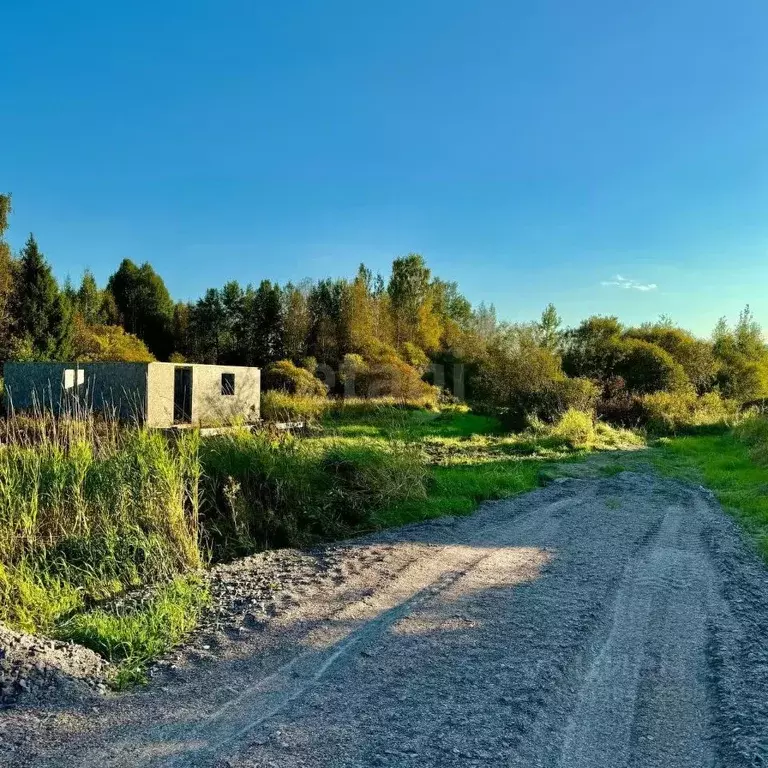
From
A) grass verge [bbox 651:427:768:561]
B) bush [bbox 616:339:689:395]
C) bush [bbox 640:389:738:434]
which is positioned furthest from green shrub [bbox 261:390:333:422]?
bush [bbox 616:339:689:395]

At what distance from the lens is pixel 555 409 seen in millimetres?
18203

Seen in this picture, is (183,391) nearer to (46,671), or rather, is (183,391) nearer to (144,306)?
(46,671)

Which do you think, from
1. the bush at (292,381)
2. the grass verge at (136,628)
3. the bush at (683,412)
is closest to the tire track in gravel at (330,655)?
the grass verge at (136,628)

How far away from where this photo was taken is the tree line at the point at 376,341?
73.6ft

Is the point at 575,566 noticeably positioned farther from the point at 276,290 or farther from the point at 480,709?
the point at 276,290

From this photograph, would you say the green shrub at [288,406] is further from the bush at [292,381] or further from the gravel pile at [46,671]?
the gravel pile at [46,671]

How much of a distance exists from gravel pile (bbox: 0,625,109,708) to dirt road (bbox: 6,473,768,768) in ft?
0.55

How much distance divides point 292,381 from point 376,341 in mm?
8734

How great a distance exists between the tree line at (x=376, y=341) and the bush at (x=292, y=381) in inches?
2.8

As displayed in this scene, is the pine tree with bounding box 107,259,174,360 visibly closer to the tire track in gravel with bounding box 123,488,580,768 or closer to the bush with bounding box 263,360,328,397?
the bush with bounding box 263,360,328,397

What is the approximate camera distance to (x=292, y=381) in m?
26.2

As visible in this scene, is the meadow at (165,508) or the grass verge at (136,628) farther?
the meadow at (165,508)

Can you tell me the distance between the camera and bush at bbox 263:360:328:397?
2594 centimetres

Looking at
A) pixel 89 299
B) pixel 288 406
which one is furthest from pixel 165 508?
pixel 89 299
